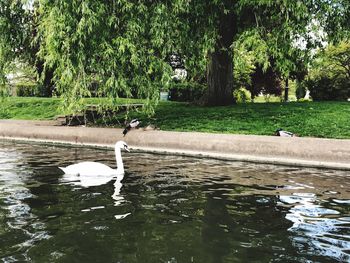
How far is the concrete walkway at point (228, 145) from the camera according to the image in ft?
41.6

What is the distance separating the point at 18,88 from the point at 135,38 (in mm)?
29285

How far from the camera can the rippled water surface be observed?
18.2 ft

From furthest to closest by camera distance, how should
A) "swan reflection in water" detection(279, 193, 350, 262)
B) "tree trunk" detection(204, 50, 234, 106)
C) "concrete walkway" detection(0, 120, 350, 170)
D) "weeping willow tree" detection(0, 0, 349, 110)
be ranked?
"tree trunk" detection(204, 50, 234, 106), "weeping willow tree" detection(0, 0, 349, 110), "concrete walkway" detection(0, 120, 350, 170), "swan reflection in water" detection(279, 193, 350, 262)

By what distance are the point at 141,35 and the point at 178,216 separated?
10.4m

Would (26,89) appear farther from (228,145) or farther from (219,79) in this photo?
(228,145)

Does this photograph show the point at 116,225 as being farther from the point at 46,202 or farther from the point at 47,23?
the point at 47,23

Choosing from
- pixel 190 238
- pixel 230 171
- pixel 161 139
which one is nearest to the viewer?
pixel 190 238

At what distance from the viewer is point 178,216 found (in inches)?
287

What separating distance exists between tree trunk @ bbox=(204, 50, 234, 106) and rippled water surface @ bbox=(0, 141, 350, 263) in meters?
9.91

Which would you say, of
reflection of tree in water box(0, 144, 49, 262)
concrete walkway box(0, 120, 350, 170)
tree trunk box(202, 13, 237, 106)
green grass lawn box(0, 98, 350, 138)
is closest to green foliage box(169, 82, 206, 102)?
green grass lawn box(0, 98, 350, 138)

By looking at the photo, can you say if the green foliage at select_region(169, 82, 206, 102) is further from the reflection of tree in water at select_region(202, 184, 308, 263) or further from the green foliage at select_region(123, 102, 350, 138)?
the reflection of tree in water at select_region(202, 184, 308, 263)

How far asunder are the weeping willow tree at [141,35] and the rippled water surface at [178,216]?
4.68 meters

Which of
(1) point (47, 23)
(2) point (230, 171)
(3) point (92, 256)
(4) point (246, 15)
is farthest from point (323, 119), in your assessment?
(3) point (92, 256)

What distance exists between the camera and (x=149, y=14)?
1636cm
